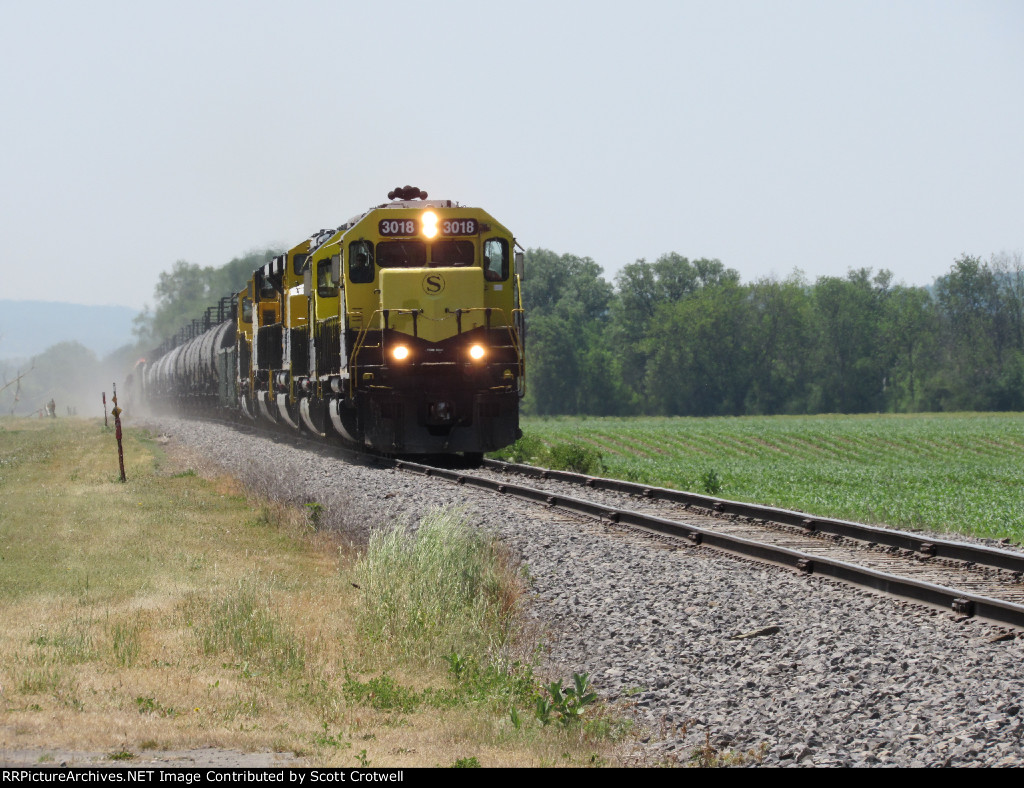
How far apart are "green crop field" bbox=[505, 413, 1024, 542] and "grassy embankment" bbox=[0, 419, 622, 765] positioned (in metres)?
5.99

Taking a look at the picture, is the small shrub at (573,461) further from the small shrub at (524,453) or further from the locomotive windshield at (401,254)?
the locomotive windshield at (401,254)

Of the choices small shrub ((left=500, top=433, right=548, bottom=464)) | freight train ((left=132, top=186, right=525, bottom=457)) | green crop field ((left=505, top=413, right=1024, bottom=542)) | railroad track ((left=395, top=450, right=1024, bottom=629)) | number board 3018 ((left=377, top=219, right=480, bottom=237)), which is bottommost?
green crop field ((left=505, top=413, right=1024, bottom=542))

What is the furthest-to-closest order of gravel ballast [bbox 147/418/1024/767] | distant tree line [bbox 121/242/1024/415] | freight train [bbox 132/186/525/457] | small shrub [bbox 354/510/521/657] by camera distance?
distant tree line [bbox 121/242/1024/415], freight train [bbox 132/186/525/457], small shrub [bbox 354/510/521/657], gravel ballast [bbox 147/418/1024/767]

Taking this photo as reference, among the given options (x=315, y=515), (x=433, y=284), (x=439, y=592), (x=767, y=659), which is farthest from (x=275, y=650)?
(x=433, y=284)

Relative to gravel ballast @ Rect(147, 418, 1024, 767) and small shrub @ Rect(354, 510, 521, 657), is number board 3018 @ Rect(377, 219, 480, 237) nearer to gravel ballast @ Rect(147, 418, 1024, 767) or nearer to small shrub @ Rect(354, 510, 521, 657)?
gravel ballast @ Rect(147, 418, 1024, 767)

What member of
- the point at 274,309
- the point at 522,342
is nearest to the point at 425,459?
the point at 522,342

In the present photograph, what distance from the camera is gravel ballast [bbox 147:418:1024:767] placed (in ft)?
17.2

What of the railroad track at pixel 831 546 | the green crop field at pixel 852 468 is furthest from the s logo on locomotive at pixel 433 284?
the green crop field at pixel 852 468

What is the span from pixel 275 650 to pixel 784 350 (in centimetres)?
8802

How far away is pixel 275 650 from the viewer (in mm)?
7520

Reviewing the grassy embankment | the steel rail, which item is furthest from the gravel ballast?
the steel rail
